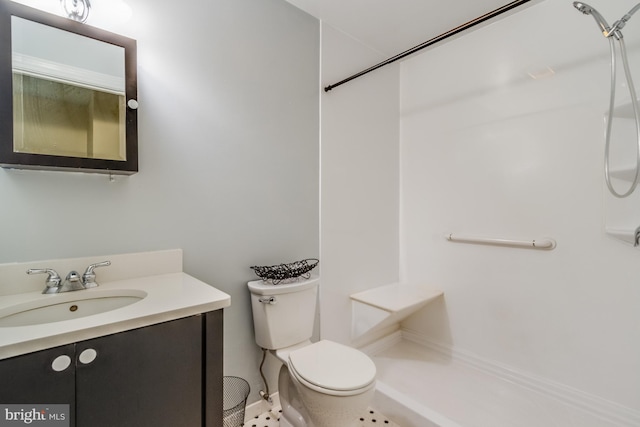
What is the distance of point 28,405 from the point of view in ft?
2.29

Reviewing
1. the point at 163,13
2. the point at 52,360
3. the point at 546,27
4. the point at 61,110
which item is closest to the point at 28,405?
the point at 52,360

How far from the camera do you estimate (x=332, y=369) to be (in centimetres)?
134

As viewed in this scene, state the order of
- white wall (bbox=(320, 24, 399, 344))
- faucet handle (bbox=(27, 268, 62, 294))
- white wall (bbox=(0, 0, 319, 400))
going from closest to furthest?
faucet handle (bbox=(27, 268, 62, 294)) < white wall (bbox=(0, 0, 319, 400)) < white wall (bbox=(320, 24, 399, 344))

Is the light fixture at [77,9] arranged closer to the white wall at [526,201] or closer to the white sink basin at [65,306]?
the white sink basin at [65,306]

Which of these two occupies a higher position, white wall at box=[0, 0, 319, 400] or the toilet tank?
white wall at box=[0, 0, 319, 400]

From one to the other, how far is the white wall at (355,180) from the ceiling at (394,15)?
0.10 meters

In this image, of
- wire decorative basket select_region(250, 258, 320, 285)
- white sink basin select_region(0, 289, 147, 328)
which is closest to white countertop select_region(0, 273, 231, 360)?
white sink basin select_region(0, 289, 147, 328)

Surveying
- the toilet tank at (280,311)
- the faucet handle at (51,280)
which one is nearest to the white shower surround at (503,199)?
the toilet tank at (280,311)

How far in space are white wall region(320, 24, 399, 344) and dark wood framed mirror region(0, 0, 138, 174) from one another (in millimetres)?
1142

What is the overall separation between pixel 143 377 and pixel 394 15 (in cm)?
226

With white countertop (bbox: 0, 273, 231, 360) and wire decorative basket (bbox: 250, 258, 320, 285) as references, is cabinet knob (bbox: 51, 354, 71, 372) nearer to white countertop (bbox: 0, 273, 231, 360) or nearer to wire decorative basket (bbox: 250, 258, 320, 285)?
white countertop (bbox: 0, 273, 231, 360)

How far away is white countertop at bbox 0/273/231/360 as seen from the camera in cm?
70

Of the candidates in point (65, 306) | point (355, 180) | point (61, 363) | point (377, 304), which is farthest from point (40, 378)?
point (355, 180)

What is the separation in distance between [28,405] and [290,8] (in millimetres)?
2094
